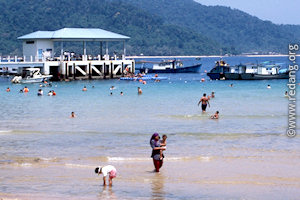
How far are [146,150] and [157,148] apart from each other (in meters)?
4.80

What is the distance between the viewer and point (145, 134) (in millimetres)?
28953

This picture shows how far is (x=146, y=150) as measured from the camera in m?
24.4

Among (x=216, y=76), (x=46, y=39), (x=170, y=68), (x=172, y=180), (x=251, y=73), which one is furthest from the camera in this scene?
(x=170, y=68)

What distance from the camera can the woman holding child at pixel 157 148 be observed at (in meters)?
19.5

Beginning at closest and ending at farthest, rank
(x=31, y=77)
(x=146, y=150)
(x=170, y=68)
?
1. (x=146, y=150)
2. (x=31, y=77)
3. (x=170, y=68)

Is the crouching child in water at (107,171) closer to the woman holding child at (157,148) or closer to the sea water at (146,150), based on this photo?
the sea water at (146,150)

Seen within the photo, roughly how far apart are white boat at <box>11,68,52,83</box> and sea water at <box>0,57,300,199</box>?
22.8 metres

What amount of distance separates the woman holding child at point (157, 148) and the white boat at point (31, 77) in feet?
165

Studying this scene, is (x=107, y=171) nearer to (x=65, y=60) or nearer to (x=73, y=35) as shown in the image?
(x=65, y=60)

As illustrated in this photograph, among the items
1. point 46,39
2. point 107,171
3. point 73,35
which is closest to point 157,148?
point 107,171

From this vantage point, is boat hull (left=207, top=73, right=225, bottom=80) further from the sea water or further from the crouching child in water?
the crouching child in water

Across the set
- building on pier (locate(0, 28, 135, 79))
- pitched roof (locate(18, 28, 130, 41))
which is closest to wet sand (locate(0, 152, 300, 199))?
building on pier (locate(0, 28, 135, 79))

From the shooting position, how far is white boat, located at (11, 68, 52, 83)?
68688 millimetres

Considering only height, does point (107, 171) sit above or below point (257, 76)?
below
